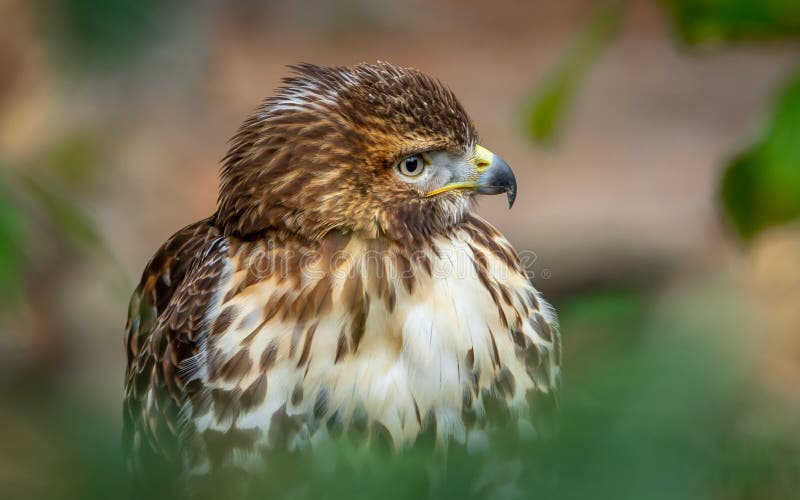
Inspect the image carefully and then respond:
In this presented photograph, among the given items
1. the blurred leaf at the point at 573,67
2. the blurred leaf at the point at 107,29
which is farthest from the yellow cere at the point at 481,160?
the blurred leaf at the point at 107,29

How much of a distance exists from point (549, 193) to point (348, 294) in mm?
5833

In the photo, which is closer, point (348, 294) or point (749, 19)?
point (749, 19)

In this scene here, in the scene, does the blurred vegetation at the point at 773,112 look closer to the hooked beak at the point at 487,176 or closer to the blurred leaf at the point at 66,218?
the hooked beak at the point at 487,176

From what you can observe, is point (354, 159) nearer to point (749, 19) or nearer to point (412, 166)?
point (412, 166)

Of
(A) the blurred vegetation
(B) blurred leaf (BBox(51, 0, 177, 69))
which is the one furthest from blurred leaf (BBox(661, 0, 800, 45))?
(B) blurred leaf (BBox(51, 0, 177, 69))

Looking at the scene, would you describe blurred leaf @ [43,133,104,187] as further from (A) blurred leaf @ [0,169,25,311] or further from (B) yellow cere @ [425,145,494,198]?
(A) blurred leaf @ [0,169,25,311]

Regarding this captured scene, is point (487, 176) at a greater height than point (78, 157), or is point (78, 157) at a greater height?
Result: point (487, 176)

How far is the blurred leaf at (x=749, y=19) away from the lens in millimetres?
1717

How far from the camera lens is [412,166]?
2.73 metres

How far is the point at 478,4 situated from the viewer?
10.9m

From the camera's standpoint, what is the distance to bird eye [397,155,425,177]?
271 centimetres

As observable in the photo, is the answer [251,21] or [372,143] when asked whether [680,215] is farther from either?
[372,143]

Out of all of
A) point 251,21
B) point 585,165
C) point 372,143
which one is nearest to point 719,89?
point 585,165

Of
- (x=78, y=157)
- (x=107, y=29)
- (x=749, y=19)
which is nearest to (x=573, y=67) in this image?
(x=749, y=19)
